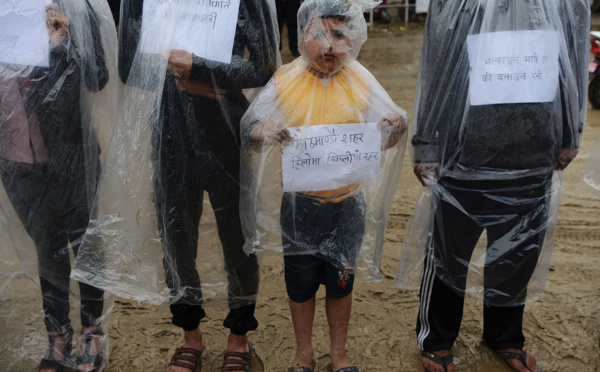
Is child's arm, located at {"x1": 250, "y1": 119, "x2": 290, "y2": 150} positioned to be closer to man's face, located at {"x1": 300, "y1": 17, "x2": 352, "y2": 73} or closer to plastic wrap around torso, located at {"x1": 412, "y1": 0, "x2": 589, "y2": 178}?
man's face, located at {"x1": 300, "y1": 17, "x2": 352, "y2": 73}

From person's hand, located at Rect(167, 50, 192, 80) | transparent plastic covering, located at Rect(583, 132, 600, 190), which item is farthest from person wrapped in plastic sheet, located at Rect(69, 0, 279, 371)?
transparent plastic covering, located at Rect(583, 132, 600, 190)

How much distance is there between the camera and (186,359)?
74.0 inches

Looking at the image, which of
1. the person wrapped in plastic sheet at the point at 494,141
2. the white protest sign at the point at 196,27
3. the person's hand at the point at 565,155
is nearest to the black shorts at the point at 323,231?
the person wrapped in plastic sheet at the point at 494,141

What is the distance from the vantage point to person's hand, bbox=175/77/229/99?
1.54 meters

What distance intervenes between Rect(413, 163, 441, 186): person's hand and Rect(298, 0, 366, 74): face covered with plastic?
0.41m

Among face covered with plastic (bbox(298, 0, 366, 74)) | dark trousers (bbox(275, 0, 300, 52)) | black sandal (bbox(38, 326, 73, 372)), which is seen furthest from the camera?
dark trousers (bbox(275, 0, 300, 52))

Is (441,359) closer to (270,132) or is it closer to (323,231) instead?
(323,231)

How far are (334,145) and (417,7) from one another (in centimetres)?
685

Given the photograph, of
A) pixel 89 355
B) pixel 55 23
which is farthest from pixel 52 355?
pixel 55 23

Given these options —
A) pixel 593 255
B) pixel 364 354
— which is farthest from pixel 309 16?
pixel 593 255

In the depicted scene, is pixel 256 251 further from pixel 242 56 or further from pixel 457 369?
pixel 457 369

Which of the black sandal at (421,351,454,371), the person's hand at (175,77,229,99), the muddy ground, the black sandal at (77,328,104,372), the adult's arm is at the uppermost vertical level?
the adult's arm

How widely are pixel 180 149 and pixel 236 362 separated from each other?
30.3 inches

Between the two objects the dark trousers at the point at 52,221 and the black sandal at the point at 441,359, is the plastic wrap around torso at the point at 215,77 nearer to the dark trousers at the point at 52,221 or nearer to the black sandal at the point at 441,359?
the dark trousers at the point at 52,221
